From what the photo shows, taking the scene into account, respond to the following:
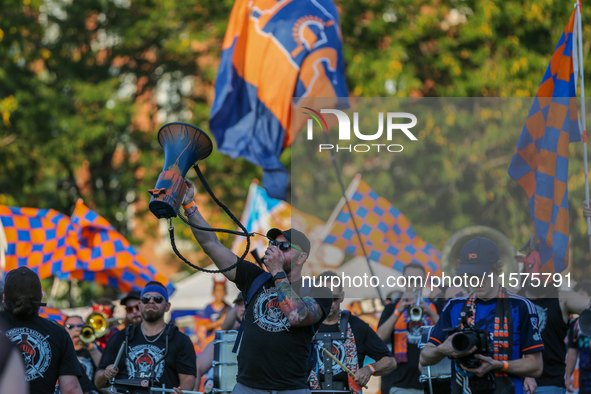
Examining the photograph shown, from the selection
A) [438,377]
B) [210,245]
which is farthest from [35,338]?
[438,377]

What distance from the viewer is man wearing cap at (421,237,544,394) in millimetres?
5195

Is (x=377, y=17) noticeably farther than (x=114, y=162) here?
No

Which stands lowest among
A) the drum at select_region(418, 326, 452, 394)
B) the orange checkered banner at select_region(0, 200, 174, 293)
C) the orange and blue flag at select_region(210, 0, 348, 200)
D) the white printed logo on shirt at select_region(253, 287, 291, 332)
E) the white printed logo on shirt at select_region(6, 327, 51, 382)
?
the drum at select_region(418, 326, 452, 394)

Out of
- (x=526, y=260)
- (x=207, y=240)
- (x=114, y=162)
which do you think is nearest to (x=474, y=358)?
(x=207, y=240)

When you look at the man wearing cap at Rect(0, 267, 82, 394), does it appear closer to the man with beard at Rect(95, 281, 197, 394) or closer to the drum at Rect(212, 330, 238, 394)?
the man with beard at Rect(95, 281, 197, 394)

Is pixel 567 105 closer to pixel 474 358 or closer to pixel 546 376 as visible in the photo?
pixel 546 376

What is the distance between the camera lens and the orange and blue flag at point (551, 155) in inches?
285

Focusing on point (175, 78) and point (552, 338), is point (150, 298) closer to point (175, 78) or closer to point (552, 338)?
point (552, 338)

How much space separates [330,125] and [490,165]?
844 centimetres

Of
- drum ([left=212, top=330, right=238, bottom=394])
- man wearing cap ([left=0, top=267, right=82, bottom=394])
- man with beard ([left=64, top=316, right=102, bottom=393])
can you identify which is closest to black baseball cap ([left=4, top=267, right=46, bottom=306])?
man wearing cap ([left=0, top=267, right=82, bottom=394])

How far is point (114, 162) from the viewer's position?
23.0 meters

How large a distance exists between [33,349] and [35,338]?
0.07m

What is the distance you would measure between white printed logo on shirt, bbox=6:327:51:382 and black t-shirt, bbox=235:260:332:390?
129 cm

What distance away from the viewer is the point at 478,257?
17.9ft
